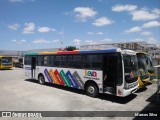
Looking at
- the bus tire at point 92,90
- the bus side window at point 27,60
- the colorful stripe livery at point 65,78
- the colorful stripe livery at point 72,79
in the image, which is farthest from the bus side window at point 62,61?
the bus side window at point 27,60

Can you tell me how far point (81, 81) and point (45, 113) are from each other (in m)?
3.94

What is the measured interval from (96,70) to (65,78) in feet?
9.58

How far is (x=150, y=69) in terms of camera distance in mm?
14445

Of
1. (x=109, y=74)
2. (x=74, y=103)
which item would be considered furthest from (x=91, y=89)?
(x=74, y=103)

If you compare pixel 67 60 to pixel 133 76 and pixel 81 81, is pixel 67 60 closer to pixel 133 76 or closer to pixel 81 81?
pixel 81 81

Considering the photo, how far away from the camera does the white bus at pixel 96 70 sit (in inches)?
355

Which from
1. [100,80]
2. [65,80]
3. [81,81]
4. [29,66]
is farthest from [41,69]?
[100,80]

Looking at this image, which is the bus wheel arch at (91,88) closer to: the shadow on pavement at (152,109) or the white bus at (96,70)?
the white bus at (96,70)

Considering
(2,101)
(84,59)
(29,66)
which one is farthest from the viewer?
(29,66)

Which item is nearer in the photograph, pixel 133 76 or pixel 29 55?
pixel 133 76

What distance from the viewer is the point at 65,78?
1210 centimetres

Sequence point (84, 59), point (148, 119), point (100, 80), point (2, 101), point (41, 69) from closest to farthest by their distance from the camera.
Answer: point (148, 119) < point (2, 101) < point (100, 80) < point (84, 59) < point (41, 69)

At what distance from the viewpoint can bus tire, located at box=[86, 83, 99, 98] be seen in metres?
10.1

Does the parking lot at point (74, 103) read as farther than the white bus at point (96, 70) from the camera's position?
No
